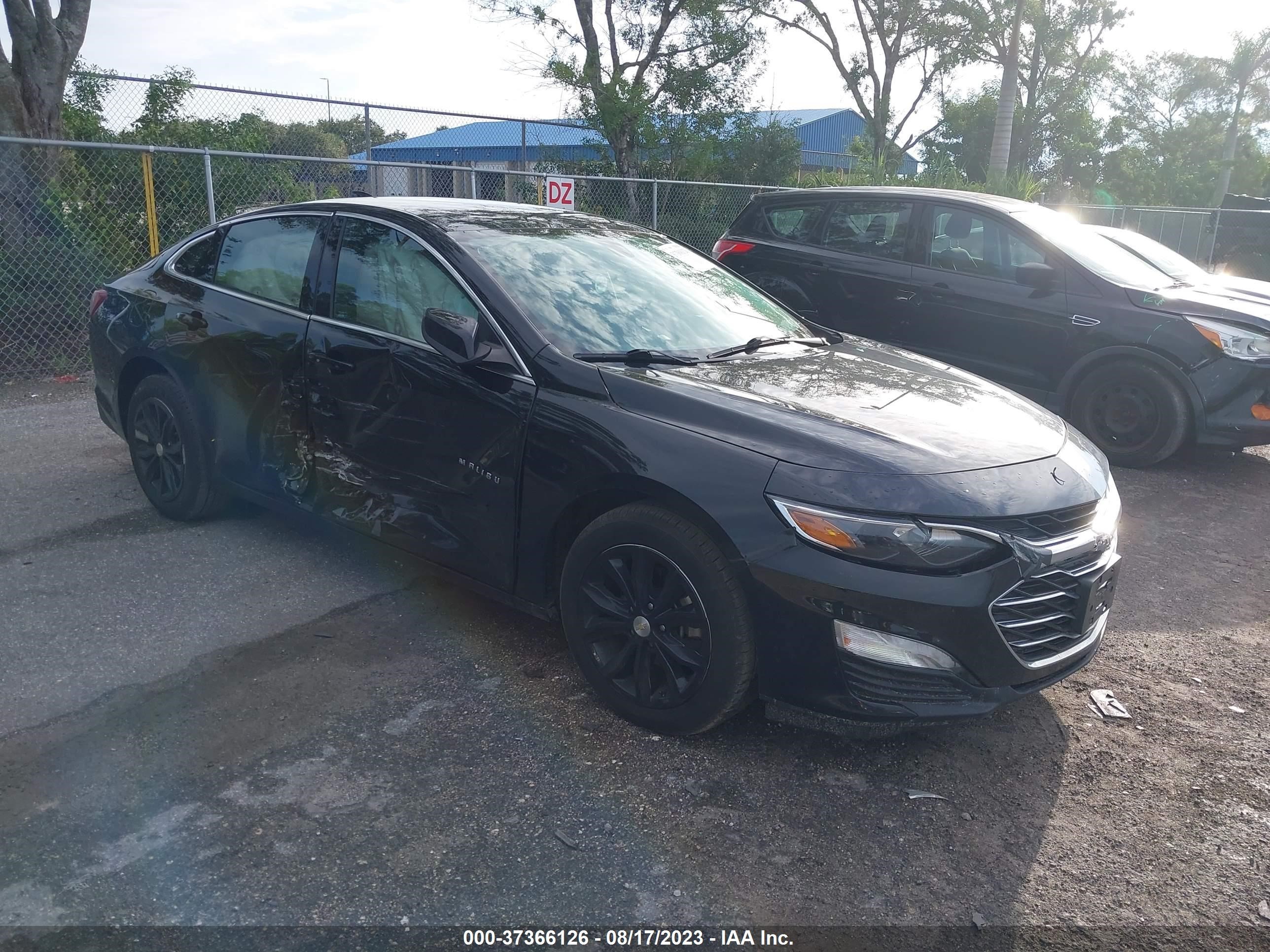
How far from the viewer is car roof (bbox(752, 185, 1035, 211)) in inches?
300

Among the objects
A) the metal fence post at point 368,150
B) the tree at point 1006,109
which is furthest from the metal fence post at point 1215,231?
the metal fence post at point 368,150

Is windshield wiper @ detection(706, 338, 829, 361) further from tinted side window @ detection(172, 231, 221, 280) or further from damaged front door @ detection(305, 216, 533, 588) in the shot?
tinted side window @ detection(172, 231, 221, 280)

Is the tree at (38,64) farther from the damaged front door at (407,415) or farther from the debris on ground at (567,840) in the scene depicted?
the debris on ground at (567,840)

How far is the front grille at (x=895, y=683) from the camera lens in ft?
9.55


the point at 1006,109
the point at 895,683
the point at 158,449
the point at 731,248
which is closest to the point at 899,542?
the point at 895,683

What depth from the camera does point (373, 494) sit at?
404cm

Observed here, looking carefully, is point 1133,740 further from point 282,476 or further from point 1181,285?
point 1181,285

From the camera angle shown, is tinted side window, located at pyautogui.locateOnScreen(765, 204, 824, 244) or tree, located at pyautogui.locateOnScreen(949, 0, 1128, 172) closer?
tinted side window, located at pyautogui.locateOnScreen(765, 204, 824, 244)

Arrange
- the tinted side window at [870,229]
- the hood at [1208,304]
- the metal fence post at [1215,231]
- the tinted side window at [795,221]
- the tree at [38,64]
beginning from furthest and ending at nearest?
1. the metal fence post at [1215,231]
2. the tree at [38,64]
3. the tinted side window at [795,221]
4. the tinted side window at [870,229]
5. the hood at [1208,304]

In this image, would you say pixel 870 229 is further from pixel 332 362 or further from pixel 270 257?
pixel 332 362

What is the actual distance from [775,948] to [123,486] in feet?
15.4

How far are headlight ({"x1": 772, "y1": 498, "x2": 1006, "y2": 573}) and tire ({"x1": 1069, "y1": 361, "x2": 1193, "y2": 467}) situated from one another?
4.61m

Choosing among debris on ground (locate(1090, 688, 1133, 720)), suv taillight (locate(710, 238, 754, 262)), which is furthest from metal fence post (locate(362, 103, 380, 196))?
debris on ground (locate(1090, 688, 1133, 720))

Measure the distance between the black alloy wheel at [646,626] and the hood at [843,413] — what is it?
0.47 m
